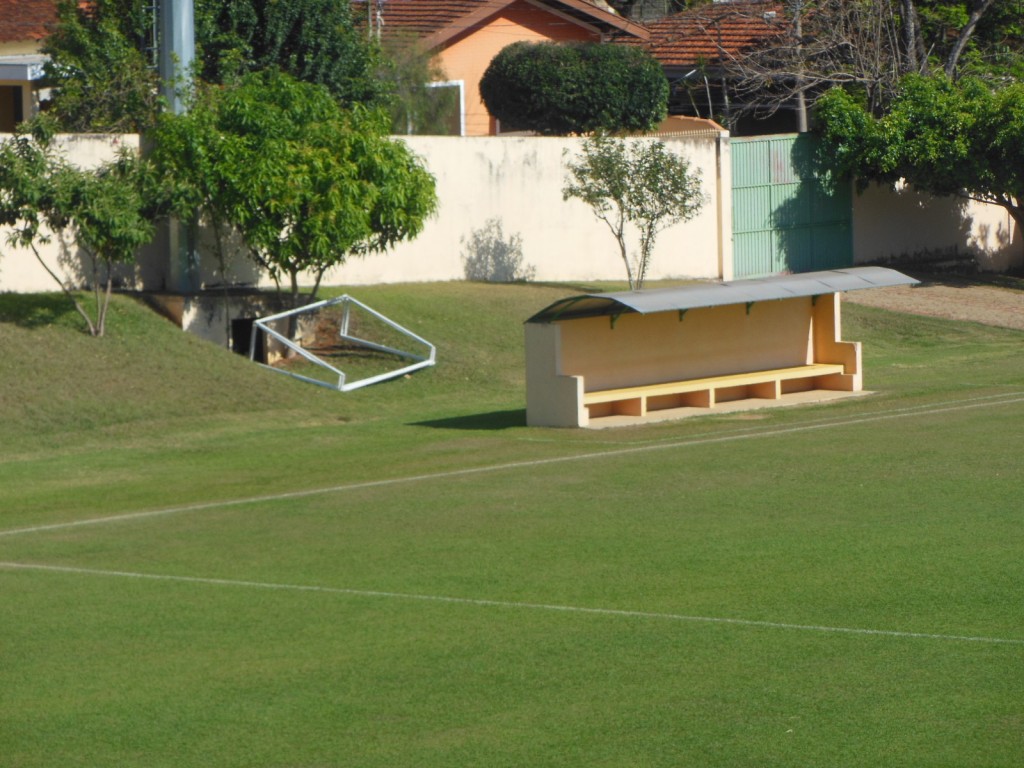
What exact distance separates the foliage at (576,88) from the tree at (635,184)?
566cm

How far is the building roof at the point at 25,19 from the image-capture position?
33.1 meters

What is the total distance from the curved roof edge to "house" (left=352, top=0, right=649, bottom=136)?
18431mm

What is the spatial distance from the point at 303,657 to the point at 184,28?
16990 millimetres

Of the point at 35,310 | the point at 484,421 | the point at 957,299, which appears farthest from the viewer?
the point at 957,299

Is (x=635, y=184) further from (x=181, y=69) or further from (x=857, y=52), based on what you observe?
(x=857, y=52)

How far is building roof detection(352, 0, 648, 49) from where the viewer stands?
37.1 m

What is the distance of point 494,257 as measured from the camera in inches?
1094

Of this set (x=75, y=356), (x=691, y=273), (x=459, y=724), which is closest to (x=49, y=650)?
(x=459, y=724)

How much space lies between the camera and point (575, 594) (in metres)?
8.84

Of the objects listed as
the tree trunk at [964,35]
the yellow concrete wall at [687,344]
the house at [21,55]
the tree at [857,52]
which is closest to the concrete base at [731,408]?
the yellow concrete wall at [687,344]

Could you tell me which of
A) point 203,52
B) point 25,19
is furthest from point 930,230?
point 25,19

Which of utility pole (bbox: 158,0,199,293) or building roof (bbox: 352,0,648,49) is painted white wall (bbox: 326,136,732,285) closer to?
utility pole (bbox: 158,0,199,293)

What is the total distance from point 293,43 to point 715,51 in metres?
12.4

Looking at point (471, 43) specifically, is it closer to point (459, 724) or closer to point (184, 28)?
point (184, 28)
